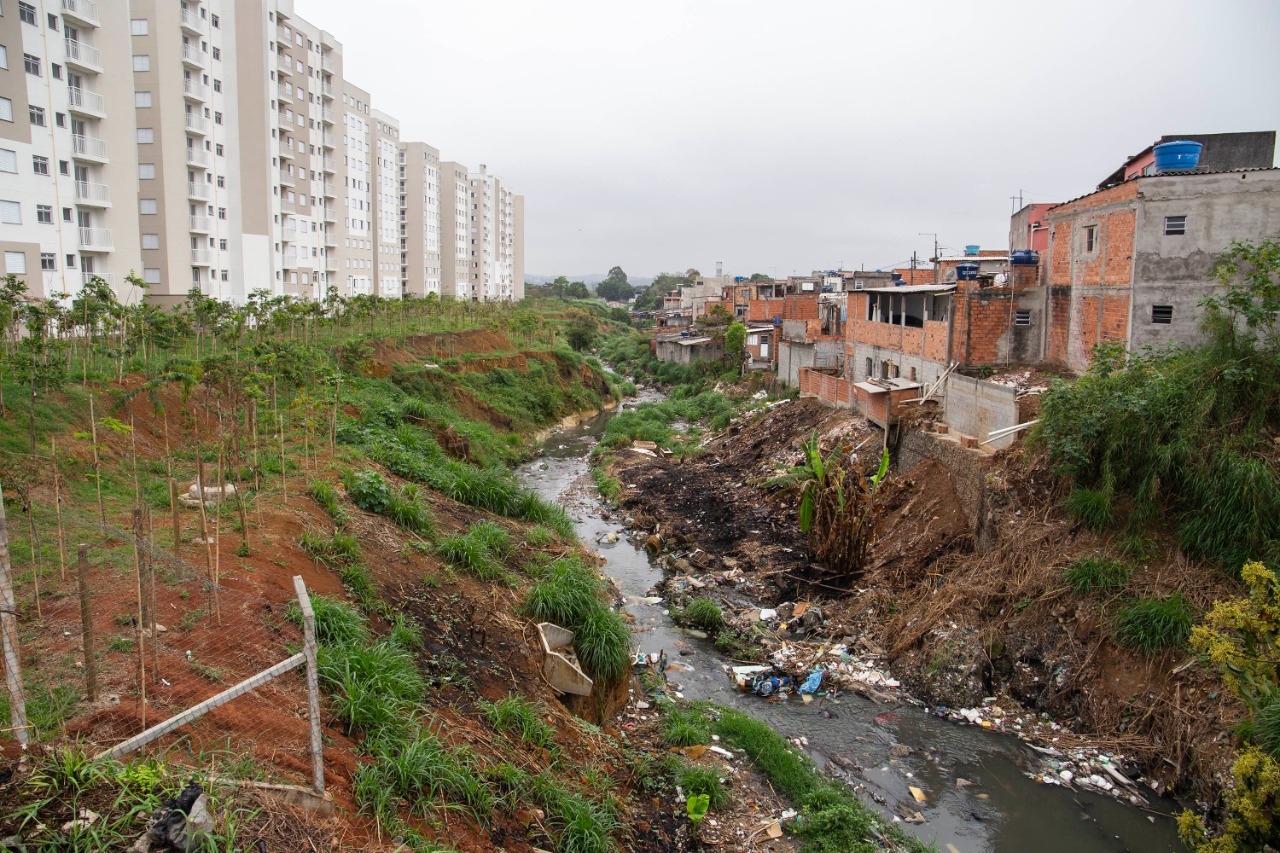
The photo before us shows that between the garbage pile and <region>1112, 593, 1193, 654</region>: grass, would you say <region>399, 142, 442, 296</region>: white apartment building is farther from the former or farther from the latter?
<region>1112, 593, 1193, 654</region>: grass

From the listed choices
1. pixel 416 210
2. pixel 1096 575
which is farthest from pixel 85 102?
pixel 416 210

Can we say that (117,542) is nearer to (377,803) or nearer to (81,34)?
(377,803)

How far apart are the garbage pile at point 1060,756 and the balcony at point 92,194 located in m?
32.2

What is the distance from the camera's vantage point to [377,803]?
17.0 feet

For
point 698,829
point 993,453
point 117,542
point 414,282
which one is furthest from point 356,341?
point 414,282

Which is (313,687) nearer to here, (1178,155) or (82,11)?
(1178,155)

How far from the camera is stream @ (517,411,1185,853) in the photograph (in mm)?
8297

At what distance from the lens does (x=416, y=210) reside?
71.1m

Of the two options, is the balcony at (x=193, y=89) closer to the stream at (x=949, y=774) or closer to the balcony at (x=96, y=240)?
the balcony at (x=96, y=240)

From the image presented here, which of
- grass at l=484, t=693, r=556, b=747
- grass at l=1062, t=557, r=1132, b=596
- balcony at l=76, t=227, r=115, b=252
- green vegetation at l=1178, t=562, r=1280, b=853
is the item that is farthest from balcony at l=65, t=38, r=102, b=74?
green vegetation at l=1178, t=562, r=1280, b=853

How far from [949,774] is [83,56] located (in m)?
35.1

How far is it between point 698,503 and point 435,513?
29.4 ft

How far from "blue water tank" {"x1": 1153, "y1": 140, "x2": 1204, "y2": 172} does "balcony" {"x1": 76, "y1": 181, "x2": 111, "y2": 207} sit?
3333 centimetres

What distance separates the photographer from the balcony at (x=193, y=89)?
34031 mm
